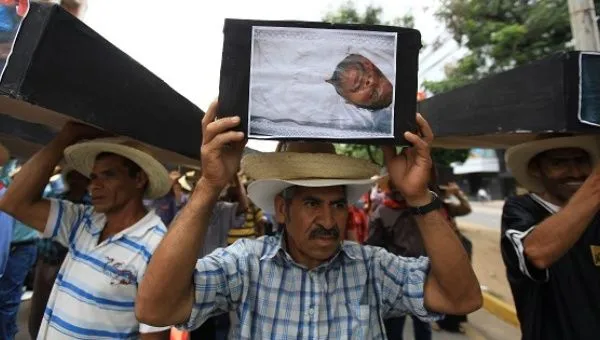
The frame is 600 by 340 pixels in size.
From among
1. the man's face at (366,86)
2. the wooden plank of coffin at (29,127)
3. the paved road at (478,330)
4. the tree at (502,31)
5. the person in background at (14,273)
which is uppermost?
the tree at (502,31)

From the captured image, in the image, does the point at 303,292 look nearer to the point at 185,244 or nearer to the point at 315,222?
the point at 315,222

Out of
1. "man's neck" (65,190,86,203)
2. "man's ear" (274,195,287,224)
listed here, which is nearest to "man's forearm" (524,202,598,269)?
"man's ear" (274,195,287,224)

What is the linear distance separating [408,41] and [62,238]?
1.82 meters

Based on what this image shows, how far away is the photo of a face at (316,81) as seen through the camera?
1.28 meters

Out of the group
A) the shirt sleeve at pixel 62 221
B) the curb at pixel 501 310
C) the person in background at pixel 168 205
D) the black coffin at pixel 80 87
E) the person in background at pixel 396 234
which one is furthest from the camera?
the curb at pixel 501 310

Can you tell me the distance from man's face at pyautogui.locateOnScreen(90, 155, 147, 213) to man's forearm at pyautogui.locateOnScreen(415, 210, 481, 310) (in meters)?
1.45

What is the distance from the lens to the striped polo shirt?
188cm

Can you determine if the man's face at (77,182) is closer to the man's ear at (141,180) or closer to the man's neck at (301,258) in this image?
the man's ear at (141,180)

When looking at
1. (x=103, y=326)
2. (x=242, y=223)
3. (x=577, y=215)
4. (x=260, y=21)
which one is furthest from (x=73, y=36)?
(x=242, y=223)

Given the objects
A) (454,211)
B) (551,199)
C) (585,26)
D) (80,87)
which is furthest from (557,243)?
(585,26)

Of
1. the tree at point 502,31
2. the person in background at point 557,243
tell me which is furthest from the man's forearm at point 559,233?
the tree at point 502,31

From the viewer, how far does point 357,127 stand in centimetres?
131

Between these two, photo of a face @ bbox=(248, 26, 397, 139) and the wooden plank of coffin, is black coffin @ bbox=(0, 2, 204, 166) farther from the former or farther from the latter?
photo of a face @ bbox=(248, 26, 397, 139)

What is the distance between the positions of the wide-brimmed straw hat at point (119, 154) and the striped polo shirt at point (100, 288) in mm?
307
